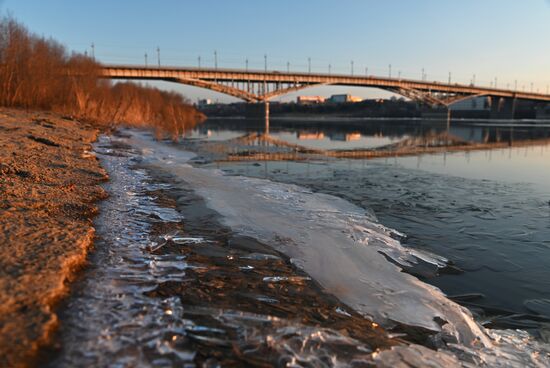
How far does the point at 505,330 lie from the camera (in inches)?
112

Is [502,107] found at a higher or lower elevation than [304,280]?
higher

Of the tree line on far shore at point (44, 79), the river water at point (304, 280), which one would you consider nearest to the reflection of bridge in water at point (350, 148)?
the tree line on far shore at point (44, 79)

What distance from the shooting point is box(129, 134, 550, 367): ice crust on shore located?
2604 millimetres

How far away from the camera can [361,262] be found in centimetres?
392

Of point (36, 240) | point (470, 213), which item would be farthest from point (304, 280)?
point (470, 213)

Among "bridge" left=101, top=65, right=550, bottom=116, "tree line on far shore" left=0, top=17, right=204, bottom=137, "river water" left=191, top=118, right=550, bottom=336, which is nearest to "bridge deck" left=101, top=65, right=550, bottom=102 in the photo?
"bridge" left=101, top=65, right=550, bottom=116

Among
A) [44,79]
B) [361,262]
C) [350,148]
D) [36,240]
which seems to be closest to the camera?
[36,240]

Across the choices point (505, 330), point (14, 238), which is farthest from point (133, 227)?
point (505, 330)

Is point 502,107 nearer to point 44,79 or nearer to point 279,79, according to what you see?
point 279,79

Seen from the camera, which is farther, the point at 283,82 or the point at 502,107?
the point at 502,107

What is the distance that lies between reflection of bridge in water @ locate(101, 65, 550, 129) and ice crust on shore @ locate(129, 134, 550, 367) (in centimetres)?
5268

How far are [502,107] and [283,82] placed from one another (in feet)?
200

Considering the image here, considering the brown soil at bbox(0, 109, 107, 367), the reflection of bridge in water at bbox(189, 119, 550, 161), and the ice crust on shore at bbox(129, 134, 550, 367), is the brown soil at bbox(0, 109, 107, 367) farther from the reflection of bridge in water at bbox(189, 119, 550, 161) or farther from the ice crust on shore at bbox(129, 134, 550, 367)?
the reflection of bridge in water at bbox(189, 119, 550, 161)

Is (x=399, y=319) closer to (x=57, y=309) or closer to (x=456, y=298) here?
(x=456, y=298)
